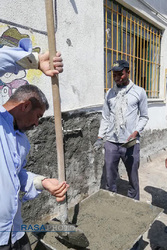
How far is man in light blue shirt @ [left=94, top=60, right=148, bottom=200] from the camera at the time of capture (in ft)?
8.68

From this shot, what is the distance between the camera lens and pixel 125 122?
265cm

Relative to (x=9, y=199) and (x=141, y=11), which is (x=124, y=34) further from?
(x=9, y=199)

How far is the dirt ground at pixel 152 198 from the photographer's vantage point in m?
1.93

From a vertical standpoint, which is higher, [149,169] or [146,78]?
[146,78]

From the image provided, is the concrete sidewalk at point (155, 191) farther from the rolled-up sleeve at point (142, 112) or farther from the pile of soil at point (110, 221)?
the rolled-up sleeve at point (142, 112)

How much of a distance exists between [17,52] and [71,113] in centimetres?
190

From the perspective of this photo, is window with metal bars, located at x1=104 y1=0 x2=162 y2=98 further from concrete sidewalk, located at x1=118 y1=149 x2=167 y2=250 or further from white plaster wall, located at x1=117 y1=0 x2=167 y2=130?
concrete sidewalk, located at x1=118 y1=149 x2=167 y2=250

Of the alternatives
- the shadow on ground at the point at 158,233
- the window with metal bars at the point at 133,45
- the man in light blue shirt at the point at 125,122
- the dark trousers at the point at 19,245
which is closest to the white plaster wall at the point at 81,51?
the window with metal bars at the point at 133,45

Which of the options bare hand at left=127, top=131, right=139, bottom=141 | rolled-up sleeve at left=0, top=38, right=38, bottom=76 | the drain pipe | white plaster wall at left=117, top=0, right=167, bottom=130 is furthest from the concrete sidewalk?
the drain pipe

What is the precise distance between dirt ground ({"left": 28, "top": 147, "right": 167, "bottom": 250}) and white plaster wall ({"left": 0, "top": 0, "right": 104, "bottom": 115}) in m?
1.60

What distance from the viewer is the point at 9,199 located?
1174 millimetres

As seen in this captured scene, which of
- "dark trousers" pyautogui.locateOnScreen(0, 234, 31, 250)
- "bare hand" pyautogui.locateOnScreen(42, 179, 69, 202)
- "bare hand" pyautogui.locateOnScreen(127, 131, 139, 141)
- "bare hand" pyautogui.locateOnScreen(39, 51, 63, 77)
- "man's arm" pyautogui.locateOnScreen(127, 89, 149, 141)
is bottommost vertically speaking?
"dark trousers" pyautogui.locateOnScreen(0, 234, 31, 250)

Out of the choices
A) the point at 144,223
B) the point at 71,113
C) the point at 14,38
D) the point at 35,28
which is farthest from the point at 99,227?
the point at 35,28

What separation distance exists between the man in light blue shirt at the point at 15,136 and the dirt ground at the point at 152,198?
64cm
